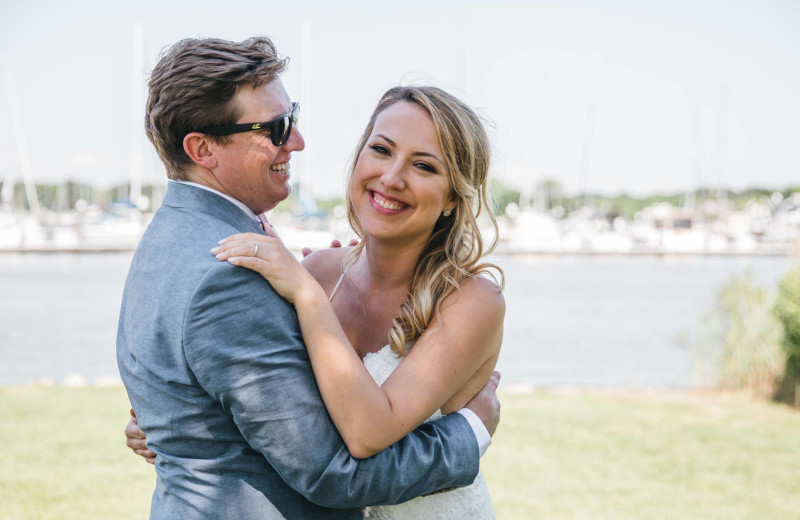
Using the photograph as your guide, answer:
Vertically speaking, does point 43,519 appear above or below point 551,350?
above

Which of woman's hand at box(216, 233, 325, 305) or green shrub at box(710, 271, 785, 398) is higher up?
woman's hand at box(216, 233, 325, 305)

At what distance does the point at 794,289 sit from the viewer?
33.5ft

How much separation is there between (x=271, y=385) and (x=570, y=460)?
6572 millimetres

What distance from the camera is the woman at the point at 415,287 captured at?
2.37 meters

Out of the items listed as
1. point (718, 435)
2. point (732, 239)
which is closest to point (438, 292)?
point (718, 435)

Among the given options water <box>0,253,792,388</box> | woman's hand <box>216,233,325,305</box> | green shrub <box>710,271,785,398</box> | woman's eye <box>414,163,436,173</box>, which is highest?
woman's eye <box>414,163,436,173</box>

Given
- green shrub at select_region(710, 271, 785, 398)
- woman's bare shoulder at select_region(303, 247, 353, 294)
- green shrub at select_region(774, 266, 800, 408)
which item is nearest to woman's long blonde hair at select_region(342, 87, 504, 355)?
woman's bare shoulder at select_region(303, 247, 353, 294)

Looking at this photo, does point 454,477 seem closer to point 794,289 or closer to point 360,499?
point 360,499

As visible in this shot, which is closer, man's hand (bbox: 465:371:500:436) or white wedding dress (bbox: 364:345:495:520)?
man's hand (bbox: 465:371:500:436)

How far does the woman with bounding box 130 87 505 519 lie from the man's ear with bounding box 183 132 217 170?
36 centimetres

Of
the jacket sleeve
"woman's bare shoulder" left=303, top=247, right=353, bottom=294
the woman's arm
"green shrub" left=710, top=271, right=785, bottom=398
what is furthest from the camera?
"green shrub" left=710, top=271, right=785, bottom=398

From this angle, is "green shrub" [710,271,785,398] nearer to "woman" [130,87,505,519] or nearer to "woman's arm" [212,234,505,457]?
"woman" [130,87,505,519]

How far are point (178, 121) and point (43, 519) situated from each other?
501cm

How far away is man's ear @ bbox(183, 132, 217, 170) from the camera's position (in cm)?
242
